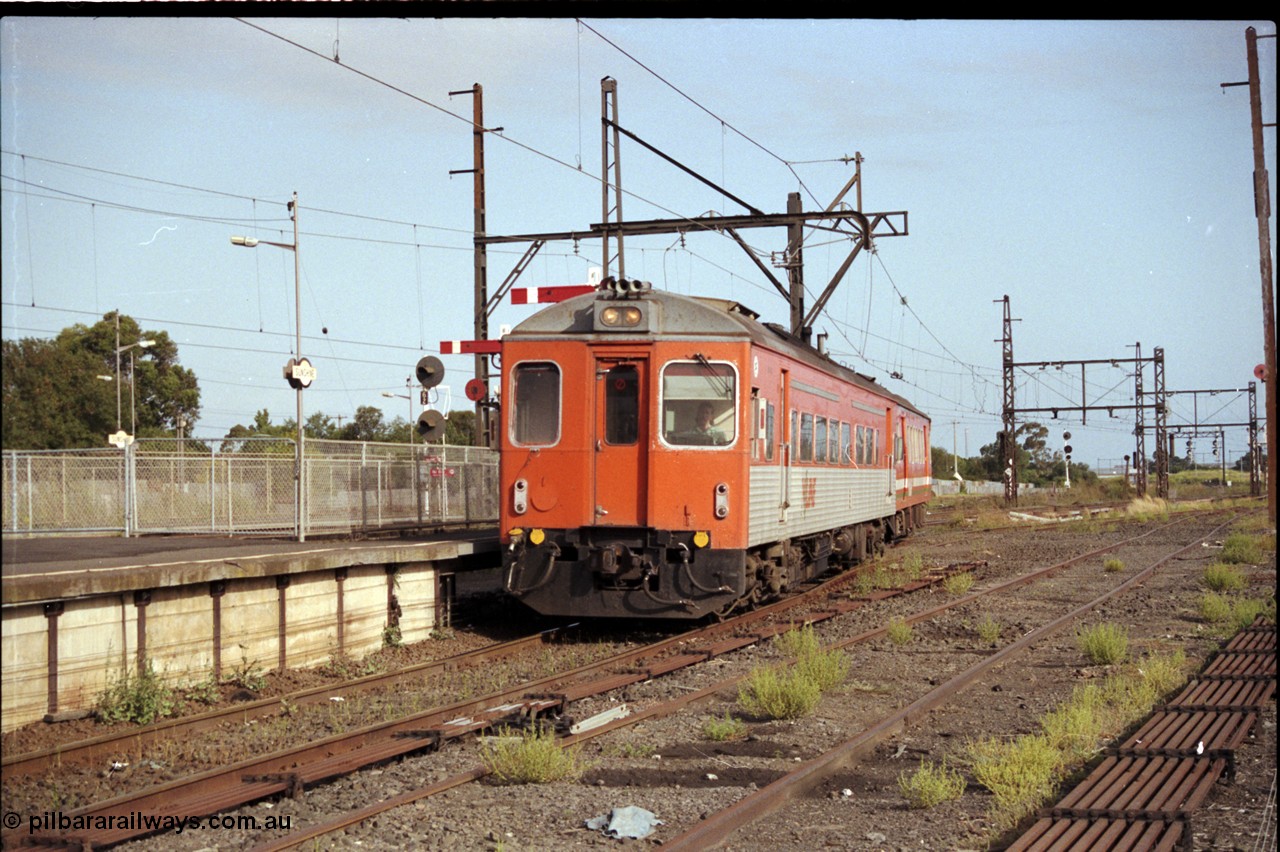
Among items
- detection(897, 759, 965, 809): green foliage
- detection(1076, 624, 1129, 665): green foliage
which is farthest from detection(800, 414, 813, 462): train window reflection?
detection(897, 759, 965, 809): green foliage

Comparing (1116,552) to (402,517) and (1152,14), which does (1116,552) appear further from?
(1152,14)

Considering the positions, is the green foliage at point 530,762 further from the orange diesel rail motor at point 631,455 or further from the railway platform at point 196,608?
the orange diesel rail motor at point 631,455

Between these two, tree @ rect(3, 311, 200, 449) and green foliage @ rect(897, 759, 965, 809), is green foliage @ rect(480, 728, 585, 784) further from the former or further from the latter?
tree @ rect(3, 311, 200, 449)

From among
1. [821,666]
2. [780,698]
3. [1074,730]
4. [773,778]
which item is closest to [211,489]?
[821,666]

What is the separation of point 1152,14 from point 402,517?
16.6 m

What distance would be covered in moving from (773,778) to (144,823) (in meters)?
3.40

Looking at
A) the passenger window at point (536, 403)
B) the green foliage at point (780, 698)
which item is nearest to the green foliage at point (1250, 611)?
the green foliage at point (780, 698)

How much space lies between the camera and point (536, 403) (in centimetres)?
1277

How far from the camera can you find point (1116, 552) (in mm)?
26516

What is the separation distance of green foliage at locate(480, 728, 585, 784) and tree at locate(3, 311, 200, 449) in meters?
32.8

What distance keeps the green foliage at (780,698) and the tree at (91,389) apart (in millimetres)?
32233

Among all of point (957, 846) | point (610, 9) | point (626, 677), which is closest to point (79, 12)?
point (610, 9)

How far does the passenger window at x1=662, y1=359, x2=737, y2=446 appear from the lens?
40.9 ft

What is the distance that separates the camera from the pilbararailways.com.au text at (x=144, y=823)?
5.80m
